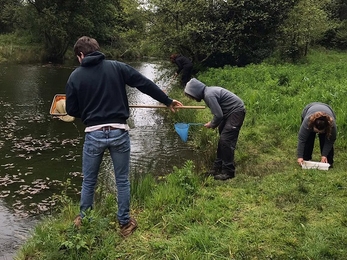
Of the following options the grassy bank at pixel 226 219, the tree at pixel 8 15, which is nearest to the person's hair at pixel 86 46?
the grassy bank at pixel 226 219

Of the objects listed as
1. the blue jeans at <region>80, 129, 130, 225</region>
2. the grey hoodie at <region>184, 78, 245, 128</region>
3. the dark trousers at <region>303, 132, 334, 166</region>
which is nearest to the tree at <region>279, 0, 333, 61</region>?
the dark trousers at <region>303, 132, 334, 166</region>

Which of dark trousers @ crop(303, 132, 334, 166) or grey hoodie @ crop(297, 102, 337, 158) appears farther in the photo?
dark trousers @ crop(303, 132, 334, 166)

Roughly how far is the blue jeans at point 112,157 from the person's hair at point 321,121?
123 inches

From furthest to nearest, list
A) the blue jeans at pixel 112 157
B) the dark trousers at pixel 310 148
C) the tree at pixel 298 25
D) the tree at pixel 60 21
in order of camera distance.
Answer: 1. the tree at pixel 60 21
2. the tree at pixel 298 25
3. the dark trousers at pixel 310 148
4. the blue jeans at pixel 112 157

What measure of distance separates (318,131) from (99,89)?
3.61 meters

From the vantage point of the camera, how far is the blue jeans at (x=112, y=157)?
4.39 metres

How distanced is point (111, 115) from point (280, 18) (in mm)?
16760

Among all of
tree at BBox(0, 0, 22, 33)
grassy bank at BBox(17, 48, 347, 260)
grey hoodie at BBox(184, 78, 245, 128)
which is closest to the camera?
grassy bank at BBox(17, 48, 347, 260)

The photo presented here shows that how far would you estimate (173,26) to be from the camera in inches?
720

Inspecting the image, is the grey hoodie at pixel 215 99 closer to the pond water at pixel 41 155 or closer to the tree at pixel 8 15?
the pond water at pixel 41 155

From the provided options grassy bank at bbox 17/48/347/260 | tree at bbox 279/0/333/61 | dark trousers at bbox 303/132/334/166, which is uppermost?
tree at bbox 279/0/333/61

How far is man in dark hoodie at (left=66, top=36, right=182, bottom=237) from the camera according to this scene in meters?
4.32

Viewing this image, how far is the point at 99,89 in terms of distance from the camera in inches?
169

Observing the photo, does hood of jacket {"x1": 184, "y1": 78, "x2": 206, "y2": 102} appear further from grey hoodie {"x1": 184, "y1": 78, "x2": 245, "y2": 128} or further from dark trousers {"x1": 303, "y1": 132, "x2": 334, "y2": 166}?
dark trousers {"x1": 303, "y1": 132, "x2": 334, "y2": 166}
